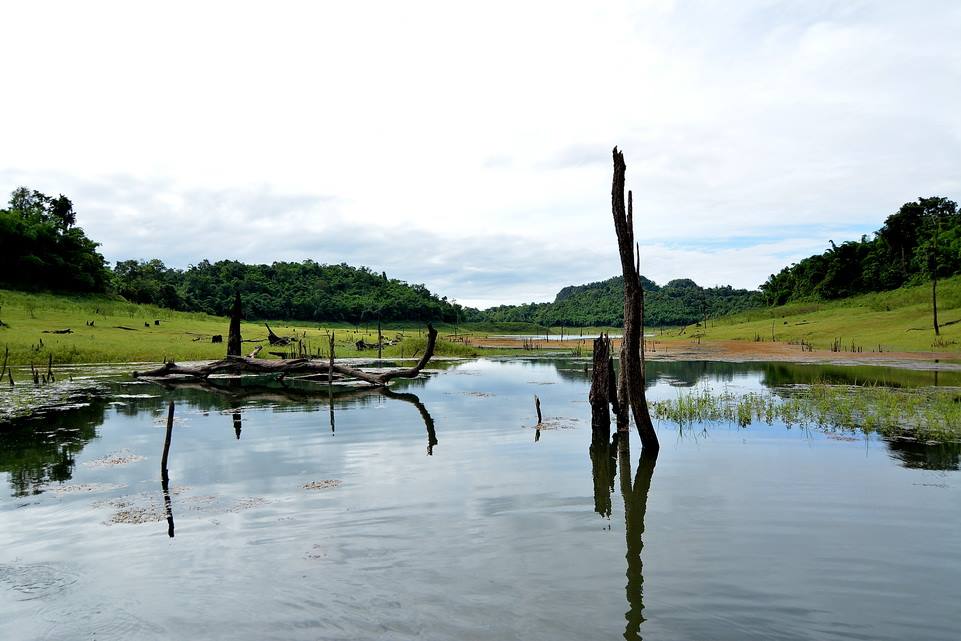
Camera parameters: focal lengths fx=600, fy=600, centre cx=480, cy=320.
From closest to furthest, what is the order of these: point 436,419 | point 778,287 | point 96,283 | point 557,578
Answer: point 557,578 < point 436,419 < point 96,283 < point 778,287

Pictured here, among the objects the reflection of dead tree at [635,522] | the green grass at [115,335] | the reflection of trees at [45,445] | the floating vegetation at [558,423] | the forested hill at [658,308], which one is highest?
the forested hill at [658,308]

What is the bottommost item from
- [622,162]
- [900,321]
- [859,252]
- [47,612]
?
[47,612]

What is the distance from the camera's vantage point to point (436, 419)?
24.3 metres

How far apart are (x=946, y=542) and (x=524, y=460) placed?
9.31 m

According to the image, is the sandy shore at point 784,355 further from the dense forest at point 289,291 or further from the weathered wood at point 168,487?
the dense forest at point 289,291

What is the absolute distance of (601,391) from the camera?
68.2 feet

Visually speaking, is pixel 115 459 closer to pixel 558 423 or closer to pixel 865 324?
pixel 558 423

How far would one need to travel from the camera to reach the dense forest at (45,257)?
66.4m

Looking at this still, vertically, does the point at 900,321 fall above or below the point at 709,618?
above

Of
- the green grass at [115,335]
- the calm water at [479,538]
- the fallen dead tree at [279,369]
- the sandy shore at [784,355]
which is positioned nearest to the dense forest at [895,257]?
the sandy shore at [784,355]

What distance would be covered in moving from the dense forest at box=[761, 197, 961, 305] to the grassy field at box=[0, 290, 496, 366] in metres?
62.6

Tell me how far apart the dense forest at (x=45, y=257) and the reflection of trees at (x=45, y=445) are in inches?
2108

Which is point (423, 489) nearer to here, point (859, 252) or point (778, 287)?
point (859, 252)

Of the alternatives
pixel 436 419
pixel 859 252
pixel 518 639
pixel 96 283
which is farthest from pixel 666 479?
pixel 859 252
